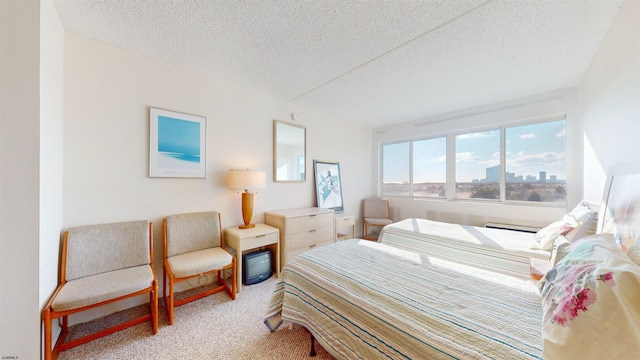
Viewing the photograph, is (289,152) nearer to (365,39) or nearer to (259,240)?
(259,240)

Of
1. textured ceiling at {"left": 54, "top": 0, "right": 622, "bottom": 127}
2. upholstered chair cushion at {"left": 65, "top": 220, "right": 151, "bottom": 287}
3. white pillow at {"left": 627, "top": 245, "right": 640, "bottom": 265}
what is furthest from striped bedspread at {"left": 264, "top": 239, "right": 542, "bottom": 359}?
textured ceiling at {"left": 54, "top": 0, "right": 622, "bottom": 127}

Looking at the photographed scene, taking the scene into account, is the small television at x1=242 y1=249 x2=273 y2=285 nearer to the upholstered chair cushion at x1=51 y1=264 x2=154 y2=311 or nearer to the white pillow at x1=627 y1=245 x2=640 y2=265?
the upholstered chair cushion at x1=51 y1=264 x2=154 y2=311

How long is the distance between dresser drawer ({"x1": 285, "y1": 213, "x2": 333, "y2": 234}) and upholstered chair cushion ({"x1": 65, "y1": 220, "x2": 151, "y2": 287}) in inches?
57.7

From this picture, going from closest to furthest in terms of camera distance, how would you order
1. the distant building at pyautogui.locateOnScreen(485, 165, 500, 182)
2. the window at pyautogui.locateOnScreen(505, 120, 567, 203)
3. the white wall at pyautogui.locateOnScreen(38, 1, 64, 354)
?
1. the white wall at pyautogui.locateOnScreen(38, 1, 64, 354)
2. the window at pyautogui.locateOnScreen(505, 120, 567, 203)
3. the distant building at pyautogui.locateOnScreen(485, 165, 500, 182)

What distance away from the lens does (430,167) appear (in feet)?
13.5

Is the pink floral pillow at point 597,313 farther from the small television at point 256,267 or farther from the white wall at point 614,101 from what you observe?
the small television at point 256,267

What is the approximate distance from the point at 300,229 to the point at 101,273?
1.93 metres

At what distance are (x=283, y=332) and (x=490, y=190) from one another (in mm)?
3754

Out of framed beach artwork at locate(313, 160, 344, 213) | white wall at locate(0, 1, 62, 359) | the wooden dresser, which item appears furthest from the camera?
framed beach artwork at locate(313, 160, 344, 213)

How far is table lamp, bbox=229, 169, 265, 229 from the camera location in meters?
2.50

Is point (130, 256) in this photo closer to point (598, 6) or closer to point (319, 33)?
point (319, 33)

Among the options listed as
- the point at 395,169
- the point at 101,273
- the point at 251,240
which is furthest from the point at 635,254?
the point at 395,169

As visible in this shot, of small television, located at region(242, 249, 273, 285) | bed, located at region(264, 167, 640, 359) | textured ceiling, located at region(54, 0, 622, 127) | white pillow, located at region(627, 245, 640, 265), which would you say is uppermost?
textured ceiling, located at region(54, 0, 622, 127)

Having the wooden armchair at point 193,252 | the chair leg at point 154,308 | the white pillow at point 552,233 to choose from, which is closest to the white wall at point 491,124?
the white pillow at point 552,233
